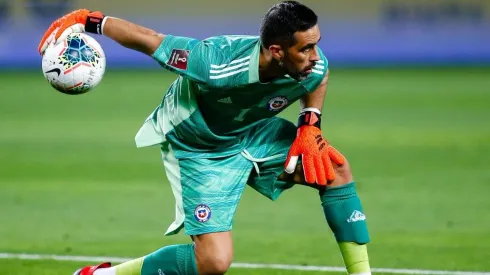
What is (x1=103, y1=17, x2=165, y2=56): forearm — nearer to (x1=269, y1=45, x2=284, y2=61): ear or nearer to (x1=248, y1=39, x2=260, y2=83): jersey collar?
(x1=248, y1=39, x2=260, y2=83): jersey collar

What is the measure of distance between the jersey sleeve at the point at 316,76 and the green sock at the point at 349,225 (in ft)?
2.00

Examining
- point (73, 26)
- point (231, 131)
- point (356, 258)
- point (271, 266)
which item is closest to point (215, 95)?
point (231, 131)

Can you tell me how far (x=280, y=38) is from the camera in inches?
220

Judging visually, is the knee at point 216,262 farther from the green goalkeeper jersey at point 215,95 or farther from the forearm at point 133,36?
the forearm at point 133,36

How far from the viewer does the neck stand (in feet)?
18.7

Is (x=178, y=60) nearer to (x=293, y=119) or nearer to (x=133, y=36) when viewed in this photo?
(x=133, y=36)

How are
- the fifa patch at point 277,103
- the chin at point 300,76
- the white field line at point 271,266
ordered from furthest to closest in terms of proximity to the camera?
the white field line at point 271,266
the fifa patch at point 277,103
the chin at point 300,76

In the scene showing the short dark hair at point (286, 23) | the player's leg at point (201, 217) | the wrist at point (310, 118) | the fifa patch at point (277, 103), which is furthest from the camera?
the wrist at point (310, 118)

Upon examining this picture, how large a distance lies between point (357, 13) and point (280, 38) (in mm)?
18679

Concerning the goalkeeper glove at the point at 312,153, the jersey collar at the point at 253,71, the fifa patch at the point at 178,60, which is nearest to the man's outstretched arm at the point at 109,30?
the fifa patch at the point at 178,60

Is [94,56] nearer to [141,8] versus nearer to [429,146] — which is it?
[429,146]

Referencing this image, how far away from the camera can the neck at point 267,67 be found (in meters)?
5.69

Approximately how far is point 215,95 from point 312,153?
2.09 feet

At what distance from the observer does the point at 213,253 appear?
5.76m
